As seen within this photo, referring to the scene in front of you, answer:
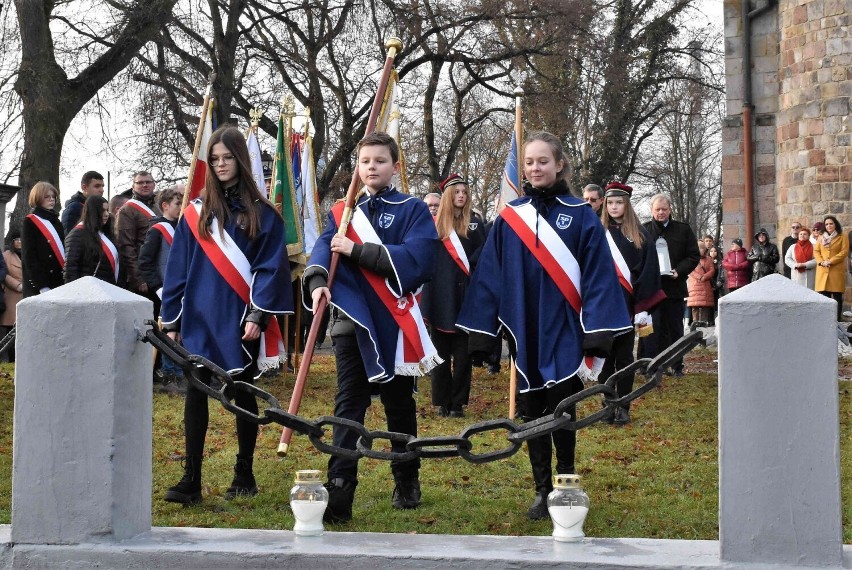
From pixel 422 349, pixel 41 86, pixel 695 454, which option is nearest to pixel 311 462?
pixel 422 349

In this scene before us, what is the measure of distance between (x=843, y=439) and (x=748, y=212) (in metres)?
15.9

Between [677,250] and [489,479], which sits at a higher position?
[677,250]

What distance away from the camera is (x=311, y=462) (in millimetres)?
7438

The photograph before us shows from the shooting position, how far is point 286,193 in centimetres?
1281

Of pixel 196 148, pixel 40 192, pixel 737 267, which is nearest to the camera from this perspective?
pixel 196 148

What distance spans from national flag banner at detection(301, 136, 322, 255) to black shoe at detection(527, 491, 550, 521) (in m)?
7.94

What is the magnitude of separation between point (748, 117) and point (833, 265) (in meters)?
5.90

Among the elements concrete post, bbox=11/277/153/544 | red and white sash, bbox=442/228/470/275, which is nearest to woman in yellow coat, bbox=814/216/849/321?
red and white sash, bbox=442/228/470/275

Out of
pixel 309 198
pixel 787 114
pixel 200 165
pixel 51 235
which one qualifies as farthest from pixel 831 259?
pixel 51 235

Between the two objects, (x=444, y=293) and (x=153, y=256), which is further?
(x=153, y=256)

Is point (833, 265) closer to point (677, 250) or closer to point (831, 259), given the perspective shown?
point (831, 259)

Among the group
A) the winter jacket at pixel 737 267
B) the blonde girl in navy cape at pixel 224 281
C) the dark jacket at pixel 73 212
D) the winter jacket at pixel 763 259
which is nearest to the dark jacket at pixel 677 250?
the dark jacket at pixel 73 212

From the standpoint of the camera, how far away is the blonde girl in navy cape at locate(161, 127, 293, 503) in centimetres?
597

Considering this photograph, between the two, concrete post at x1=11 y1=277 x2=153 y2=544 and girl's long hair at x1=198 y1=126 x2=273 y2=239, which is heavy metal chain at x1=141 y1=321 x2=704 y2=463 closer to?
concrete post at x1=11 y1=277 x2=153 y2=544
